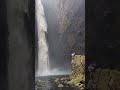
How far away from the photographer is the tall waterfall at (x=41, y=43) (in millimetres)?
15891

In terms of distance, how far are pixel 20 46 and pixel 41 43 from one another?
1287 cm

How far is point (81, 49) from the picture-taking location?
626 inches

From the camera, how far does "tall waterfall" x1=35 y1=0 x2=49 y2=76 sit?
1589cm

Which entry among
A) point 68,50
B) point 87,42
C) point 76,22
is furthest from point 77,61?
point 87,42

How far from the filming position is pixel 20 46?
3105mm

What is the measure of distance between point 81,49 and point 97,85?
1236 cm

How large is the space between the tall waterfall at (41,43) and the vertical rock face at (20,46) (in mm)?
12581

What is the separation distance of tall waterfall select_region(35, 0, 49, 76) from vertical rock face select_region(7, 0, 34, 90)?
1258 cm
